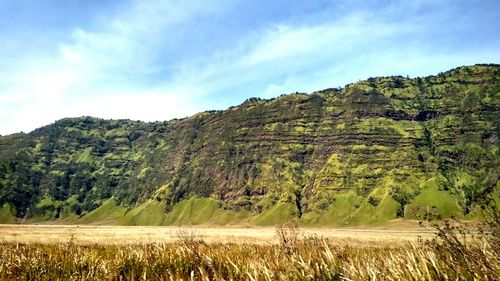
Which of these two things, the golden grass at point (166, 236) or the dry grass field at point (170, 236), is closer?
the dry grass field at point (170, 236)

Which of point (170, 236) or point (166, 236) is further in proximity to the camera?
point (166, 236)

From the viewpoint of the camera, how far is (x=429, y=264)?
6.52 metres

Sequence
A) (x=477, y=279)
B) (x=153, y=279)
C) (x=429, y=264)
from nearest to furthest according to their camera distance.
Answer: (x=477, y=279) < (x=429, y=264) < (x=153, y=279)

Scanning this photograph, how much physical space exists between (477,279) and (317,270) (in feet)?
7.42

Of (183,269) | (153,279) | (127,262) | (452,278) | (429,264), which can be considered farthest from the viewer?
(127,262)

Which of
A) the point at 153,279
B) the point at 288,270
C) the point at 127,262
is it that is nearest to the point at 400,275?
the point at 288,270

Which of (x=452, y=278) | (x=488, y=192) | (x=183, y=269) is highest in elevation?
(x=488, y=192)

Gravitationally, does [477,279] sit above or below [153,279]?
above

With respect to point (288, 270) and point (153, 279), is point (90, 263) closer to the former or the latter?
point (153, 279)

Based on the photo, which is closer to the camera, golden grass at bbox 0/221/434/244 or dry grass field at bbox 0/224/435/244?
dry grass field at bbox 0/224/435/244

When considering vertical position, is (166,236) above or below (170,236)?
below

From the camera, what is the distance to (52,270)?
518 inches

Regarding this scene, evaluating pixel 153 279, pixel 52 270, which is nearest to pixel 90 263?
pixel 52 270

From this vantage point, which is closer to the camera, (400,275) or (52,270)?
(400,275)
